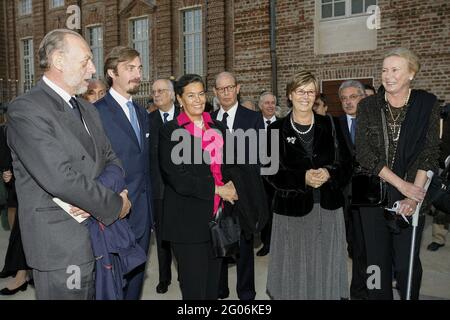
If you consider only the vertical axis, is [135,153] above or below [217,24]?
below

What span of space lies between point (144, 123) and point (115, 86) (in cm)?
41

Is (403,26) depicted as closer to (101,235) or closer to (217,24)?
(217,24)

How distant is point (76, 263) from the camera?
2.45 metres

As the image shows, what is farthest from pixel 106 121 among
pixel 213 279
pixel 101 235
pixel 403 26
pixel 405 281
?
pixel 403 26

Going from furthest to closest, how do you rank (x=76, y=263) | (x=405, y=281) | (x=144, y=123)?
(x=144, y=123)
(x=405, y=281)
(x=76, y=263)

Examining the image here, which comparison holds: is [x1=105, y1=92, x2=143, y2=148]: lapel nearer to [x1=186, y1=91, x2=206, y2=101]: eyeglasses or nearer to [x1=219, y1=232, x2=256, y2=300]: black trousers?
[x1=186, y1=91, x2=206, y2=101]: eyeglasses

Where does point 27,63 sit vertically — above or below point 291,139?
above

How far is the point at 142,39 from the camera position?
17016 millimetres

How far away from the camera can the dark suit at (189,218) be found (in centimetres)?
316

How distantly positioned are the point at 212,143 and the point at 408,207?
157 cm

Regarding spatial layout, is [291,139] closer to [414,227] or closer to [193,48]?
[414,227]

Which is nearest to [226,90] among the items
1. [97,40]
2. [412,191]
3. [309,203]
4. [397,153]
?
[309,203]

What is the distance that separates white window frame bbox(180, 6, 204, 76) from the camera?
15375mm

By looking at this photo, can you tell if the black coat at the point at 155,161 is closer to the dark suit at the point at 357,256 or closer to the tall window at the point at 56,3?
the dark suit at the point at 357,256
